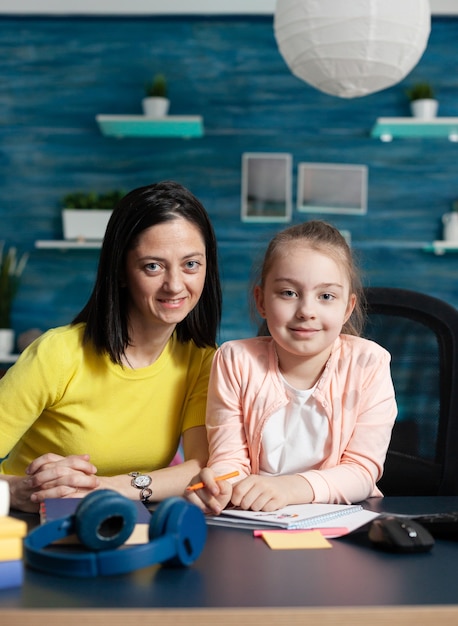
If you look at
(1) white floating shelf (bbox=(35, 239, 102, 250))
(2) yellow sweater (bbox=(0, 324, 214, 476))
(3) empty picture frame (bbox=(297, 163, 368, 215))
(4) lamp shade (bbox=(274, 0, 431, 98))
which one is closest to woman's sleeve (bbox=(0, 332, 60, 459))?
(2) yellow sweater (bbox=(0, 324, 214, 476))

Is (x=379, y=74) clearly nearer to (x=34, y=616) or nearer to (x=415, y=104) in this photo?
(x=415, y=104)

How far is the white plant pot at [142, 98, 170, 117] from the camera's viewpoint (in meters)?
4.12

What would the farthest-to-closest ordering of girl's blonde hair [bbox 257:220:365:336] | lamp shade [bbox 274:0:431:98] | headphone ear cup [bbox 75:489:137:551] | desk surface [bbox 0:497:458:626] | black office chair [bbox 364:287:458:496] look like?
lamp shade [bbox 274:0:431:98], black office chair [bbox 364:287:458:496], girl's blonde hair [bbox 257:220:365:336], headphone ear cup [bbox 75:489:137:551], desk surface [bbox 0:497:458:626]

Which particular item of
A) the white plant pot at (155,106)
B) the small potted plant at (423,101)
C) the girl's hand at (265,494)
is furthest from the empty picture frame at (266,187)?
the girl's hand at (265,494)

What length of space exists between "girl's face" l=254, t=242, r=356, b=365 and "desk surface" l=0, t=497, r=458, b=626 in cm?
48

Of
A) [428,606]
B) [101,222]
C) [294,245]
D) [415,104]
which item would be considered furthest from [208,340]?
[415,104]

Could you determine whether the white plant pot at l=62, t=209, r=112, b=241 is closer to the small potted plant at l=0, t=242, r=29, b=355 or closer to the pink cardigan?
the small potted plant at l=0, t=242, r=29, b=355

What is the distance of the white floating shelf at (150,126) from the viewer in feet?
13.3

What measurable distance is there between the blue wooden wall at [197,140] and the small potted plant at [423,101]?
0.11 m

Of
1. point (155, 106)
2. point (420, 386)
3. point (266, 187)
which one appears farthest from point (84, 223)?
point (420, 386)

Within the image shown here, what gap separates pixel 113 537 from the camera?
822 mm

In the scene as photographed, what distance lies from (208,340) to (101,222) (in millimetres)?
2671

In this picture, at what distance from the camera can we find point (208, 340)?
162cm

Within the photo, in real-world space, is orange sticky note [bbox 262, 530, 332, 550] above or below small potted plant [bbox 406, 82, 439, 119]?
below
